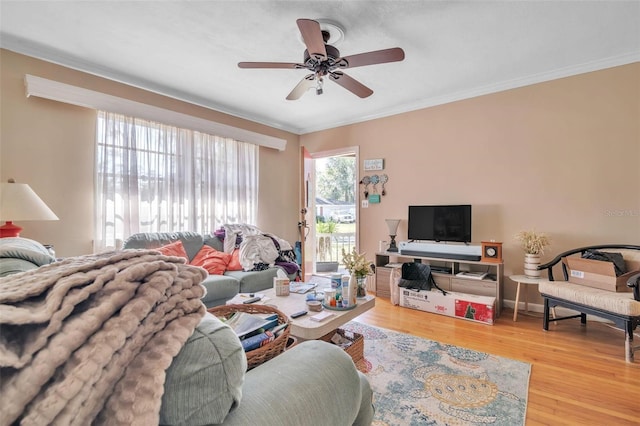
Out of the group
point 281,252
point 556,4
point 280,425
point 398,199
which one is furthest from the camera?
point 398,199

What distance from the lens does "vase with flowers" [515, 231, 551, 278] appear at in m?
2.95

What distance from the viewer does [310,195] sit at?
496 cm

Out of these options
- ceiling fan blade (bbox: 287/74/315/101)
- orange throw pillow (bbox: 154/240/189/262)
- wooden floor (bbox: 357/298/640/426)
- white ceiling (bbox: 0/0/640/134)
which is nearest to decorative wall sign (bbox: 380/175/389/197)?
white ceiling (bbox: 0/0/640/134)

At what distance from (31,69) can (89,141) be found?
2.29 feet

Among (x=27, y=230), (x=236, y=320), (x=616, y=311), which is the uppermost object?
(x=27, y=230)

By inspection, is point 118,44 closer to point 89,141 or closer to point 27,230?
point 89,141

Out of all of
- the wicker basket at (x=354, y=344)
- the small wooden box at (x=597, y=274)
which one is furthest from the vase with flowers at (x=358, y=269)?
the small wooden box at (x=597, y=274)

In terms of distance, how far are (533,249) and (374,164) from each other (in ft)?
7.18

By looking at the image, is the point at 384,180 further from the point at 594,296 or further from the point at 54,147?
the point at 54,147

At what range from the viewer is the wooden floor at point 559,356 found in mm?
1635

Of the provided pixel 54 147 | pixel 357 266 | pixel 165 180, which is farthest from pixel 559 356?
pixel 54 147

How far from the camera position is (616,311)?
215cm

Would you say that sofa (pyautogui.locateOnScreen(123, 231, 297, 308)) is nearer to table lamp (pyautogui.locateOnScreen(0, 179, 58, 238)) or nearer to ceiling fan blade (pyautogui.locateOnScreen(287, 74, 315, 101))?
table lamp (pyautogui.locateOnScreen(0, 179, 58, 238))

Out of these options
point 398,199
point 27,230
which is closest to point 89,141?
point 27,230
